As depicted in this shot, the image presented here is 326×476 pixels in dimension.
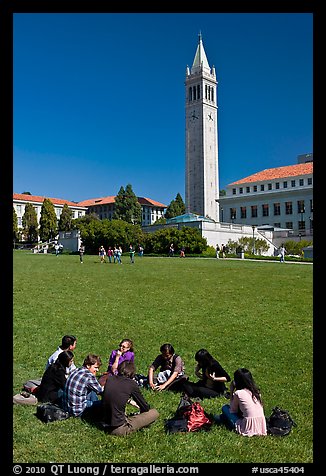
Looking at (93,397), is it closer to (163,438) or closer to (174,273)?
(163,438)

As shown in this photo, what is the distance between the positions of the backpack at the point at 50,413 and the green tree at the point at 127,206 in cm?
9538

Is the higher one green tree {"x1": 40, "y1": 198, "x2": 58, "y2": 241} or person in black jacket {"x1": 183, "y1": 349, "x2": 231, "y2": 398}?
green tree {"x1": 40, "y1": 198, "x2": 58, "y2": 241}

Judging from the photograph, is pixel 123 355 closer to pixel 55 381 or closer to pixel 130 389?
pixel 55 381

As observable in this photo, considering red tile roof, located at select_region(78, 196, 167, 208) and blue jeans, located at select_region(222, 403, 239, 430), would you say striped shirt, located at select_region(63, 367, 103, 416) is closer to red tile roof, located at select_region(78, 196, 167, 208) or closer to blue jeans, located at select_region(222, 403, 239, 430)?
blue jeans, located at select_region(222, 403, 239, 430)

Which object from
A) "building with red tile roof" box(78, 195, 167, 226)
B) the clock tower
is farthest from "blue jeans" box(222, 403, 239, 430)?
"building with red tile roof" box(78, 195, 167, 226)

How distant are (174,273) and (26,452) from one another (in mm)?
22728

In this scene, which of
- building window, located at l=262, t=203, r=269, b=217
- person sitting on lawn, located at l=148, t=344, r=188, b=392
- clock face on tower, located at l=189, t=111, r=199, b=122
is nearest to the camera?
person sitting on lawn, located at l=148, t=344, r=188, b=392

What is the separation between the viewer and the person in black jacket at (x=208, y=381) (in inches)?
330

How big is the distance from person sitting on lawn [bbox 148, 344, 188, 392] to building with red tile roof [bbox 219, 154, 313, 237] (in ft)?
247

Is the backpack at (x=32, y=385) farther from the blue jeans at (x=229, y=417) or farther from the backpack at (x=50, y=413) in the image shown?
the blue jeans at (x=229, y=417)

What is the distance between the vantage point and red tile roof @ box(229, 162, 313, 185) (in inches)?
3361

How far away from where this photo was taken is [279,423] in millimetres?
6773

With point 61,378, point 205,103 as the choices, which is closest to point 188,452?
point 61,378
